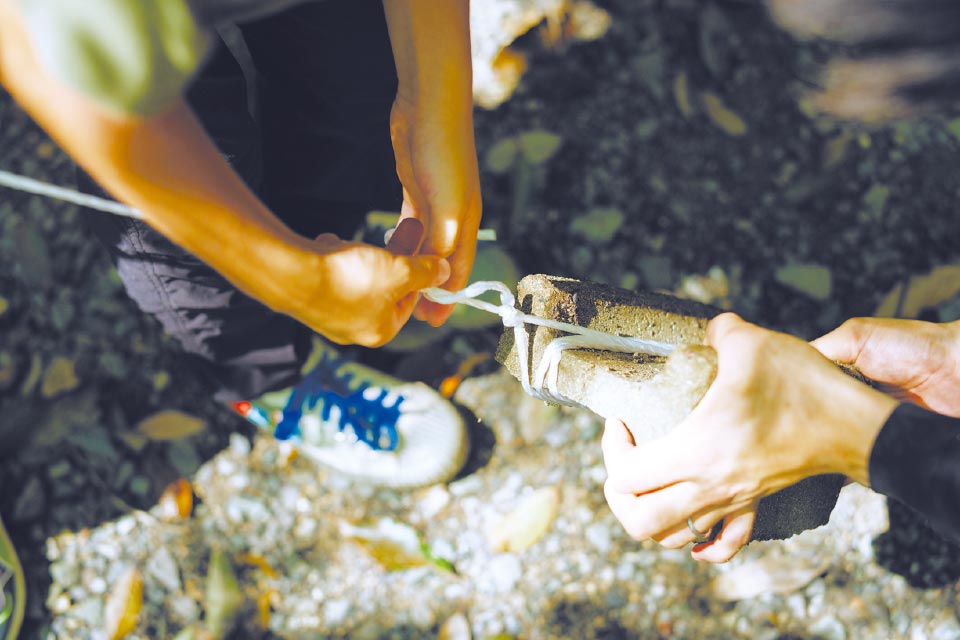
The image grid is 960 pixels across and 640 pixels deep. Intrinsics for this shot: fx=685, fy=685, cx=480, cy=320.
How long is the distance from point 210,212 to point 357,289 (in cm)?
17

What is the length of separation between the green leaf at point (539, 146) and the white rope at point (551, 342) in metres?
0.91

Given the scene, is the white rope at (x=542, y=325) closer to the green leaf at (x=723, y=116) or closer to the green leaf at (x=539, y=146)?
the green leaf at (x=539, y=146)

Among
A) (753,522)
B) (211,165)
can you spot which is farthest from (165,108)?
(753,522)

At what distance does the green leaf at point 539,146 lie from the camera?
67.2 inches

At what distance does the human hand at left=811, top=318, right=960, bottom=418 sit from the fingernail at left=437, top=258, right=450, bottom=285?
0.55 m

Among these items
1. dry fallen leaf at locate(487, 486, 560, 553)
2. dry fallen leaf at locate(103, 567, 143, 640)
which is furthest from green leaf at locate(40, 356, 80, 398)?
dry fallen leaf at locate(487, 486, 560, 553)

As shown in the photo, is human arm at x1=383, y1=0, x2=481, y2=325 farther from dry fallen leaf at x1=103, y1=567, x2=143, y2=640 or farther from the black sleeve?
dry fallen leaf at x1=103, y1=567, x2=143, y2=640

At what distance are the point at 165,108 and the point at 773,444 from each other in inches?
25.5

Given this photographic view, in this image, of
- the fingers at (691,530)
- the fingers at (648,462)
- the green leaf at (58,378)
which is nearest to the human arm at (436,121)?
the fingers at (648,462)

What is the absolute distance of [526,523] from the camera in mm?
1496

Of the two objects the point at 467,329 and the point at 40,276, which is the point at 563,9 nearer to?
the point at 467,329

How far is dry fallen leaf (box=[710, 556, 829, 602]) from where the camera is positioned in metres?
1.41

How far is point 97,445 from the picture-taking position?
1.58 m

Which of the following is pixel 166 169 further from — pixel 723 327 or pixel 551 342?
pixel 723 327
